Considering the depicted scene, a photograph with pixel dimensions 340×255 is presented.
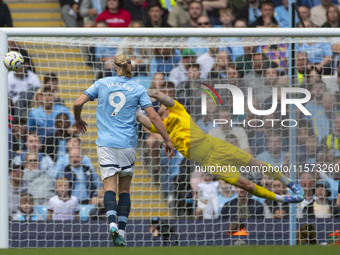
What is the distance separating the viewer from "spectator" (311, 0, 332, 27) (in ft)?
35.1

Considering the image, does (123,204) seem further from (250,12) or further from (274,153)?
(250,12)

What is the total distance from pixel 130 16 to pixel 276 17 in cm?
210

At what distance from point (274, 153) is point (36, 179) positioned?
2.71m

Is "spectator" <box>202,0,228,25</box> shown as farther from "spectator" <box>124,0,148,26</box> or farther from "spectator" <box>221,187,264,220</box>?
"spectator" <box>221,187,264,220</box>

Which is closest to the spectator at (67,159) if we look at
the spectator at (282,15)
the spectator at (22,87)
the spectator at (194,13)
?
the spectator at (22,87)

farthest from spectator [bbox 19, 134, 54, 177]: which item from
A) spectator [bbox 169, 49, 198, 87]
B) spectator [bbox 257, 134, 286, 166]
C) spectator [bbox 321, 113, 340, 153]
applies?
spectator [bbox 321, 113, 340, 153]

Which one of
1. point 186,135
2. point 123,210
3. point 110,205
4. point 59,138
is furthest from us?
point 59,138

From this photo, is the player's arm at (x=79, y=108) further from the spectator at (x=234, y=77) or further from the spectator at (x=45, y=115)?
the spectator at (x=234, y=77)

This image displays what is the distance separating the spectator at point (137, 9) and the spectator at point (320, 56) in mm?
2450

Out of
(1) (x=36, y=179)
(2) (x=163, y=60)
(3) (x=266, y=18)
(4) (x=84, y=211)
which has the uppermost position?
(3) (x=266, y=18)

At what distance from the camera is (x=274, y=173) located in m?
7.82

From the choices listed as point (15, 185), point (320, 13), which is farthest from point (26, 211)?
point (320, 13)

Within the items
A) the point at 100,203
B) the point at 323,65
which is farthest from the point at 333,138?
the point at 100,203

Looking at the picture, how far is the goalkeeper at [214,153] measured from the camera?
766cm
